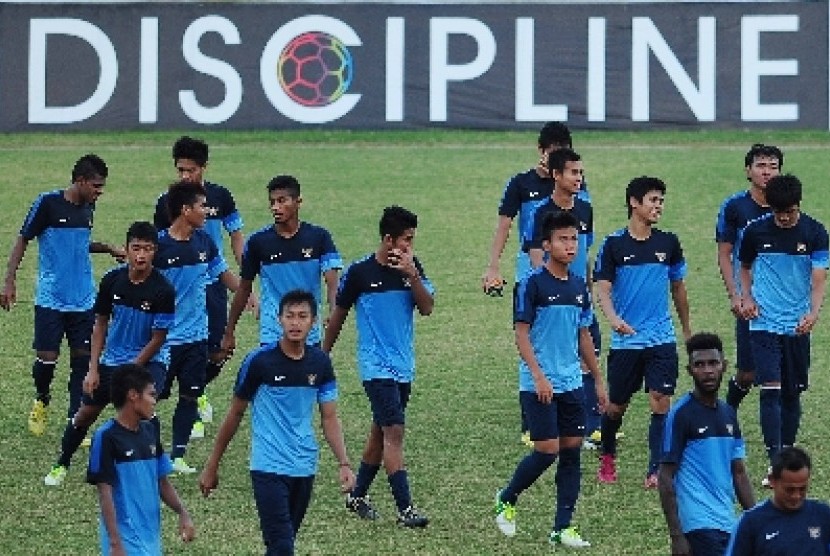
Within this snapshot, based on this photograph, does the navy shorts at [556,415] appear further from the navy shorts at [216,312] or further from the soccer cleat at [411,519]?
the navy shorts at [216,312]

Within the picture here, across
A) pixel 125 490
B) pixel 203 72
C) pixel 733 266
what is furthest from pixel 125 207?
pixel 125 490

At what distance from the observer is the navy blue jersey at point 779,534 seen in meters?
10.1

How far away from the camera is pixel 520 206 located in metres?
16.4

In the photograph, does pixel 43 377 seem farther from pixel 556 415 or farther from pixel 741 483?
pixel 741 483

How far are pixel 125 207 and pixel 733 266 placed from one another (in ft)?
41.3

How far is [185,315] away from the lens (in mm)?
15492

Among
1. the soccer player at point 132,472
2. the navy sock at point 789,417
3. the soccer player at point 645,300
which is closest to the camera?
the soccer player at point 132,472

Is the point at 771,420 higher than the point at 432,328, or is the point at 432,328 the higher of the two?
the point at 432,328

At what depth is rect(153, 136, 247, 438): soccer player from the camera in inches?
631

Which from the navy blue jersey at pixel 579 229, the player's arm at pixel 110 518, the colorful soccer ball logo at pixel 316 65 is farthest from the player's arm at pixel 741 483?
the colorful soccer ball logo at pixel 316 65

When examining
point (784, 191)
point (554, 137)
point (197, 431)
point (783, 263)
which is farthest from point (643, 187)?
point (197, 431)

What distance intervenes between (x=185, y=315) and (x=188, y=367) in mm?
386

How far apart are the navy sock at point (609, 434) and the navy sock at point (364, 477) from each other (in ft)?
6.02

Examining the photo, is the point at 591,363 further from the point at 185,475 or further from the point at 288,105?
the point at 288,105
